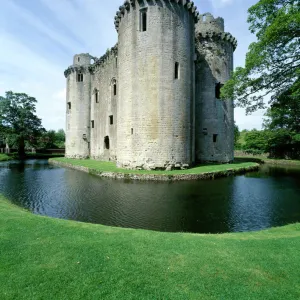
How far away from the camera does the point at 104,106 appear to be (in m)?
33.3

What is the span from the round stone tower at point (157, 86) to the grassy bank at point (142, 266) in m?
15.3

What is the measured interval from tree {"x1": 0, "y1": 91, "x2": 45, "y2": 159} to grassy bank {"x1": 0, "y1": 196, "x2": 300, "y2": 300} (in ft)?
137

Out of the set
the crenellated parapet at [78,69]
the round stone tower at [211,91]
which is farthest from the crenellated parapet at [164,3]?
the crenellated parapet at [78,69]

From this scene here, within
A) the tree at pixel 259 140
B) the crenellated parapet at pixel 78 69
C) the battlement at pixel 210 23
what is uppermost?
the battlement at pixel 210 23

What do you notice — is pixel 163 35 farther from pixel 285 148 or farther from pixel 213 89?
pixel 285 148

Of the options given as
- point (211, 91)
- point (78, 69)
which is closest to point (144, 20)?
point (211, 91)

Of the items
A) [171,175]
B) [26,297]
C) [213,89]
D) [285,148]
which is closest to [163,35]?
[213,89]

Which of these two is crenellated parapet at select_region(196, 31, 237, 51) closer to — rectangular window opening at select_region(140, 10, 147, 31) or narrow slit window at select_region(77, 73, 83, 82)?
rectangular window opening at select_region(140, 10, 147, 31)

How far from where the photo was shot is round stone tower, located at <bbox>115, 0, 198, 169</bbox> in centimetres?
2092

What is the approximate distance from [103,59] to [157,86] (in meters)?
16.7

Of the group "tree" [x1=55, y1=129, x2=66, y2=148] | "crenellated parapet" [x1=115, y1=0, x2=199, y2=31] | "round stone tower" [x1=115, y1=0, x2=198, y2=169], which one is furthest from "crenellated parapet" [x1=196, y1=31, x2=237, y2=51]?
"tree" [x1=55, y1=129, x2=66, y2=148]

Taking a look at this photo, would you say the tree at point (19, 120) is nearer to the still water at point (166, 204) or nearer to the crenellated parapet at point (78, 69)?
the crenellated parapet at point (78, 69)

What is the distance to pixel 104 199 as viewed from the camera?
11.9 metres

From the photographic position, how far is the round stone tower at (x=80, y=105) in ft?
125
